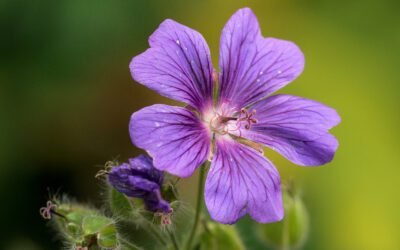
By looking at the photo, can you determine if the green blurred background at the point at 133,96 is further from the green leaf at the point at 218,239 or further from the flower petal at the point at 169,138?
the flower petal at the point at 169,138

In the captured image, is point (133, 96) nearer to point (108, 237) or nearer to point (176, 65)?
point (176, 65)

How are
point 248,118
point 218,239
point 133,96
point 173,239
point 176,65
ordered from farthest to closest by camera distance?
point 133,96, point 218,239, point 248,118, point 173,239, point 176,65

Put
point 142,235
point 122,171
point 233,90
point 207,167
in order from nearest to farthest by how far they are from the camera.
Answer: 1. point 122,171
2. point 207,167
3. point 233,90
4. point 142,235

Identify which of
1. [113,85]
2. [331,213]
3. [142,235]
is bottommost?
[142,235]

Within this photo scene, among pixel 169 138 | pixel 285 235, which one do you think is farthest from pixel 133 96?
pixel 169 138

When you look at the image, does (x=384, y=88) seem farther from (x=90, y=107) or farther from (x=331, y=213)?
(x=90, y=107)

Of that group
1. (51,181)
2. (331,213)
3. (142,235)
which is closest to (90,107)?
(51,181)
